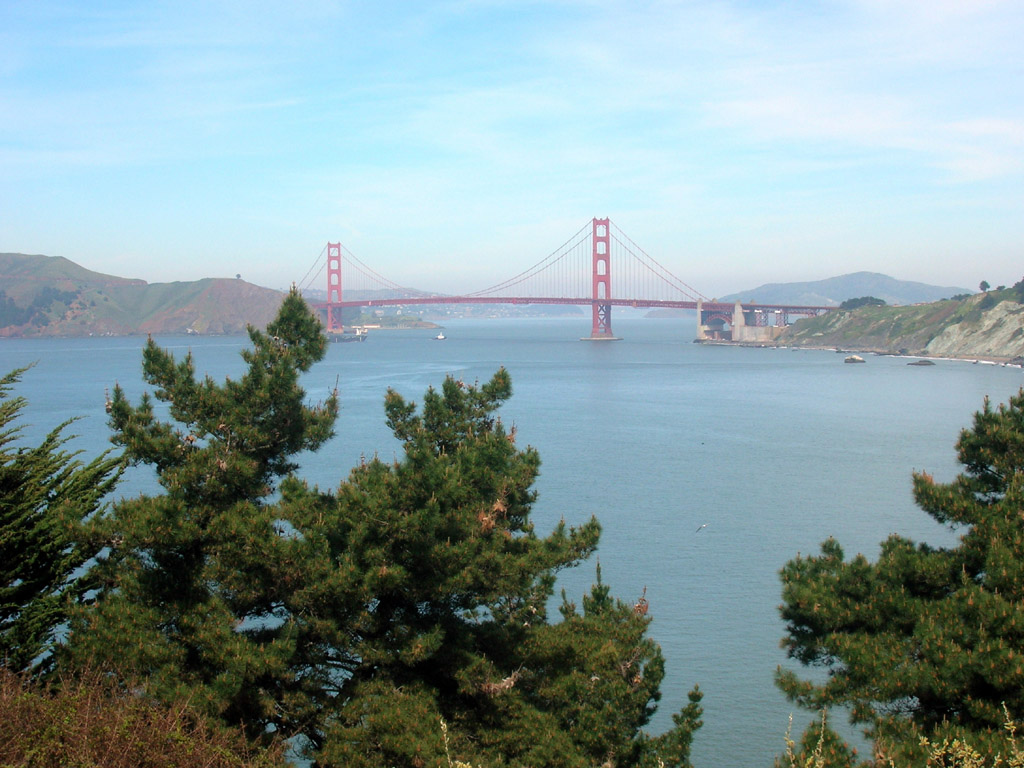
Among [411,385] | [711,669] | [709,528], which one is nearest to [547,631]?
[711,669]

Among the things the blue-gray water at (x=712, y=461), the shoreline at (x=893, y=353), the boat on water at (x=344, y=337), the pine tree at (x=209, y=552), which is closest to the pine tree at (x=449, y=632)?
the pine tree at (x=209, y=552)

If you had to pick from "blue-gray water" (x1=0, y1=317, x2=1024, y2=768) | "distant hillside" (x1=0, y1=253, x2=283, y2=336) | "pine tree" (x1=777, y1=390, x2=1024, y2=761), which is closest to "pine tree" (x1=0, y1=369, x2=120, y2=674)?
"pine tree" (x1=777, y1=390, x2=1024, y2=761)

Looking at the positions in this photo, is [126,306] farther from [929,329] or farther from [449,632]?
[449,632]

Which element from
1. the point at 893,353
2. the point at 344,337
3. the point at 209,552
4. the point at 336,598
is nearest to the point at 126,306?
the point at 344,337

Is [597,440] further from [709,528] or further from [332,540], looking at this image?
[332,540]

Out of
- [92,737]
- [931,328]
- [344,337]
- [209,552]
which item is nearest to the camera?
[92,737]
